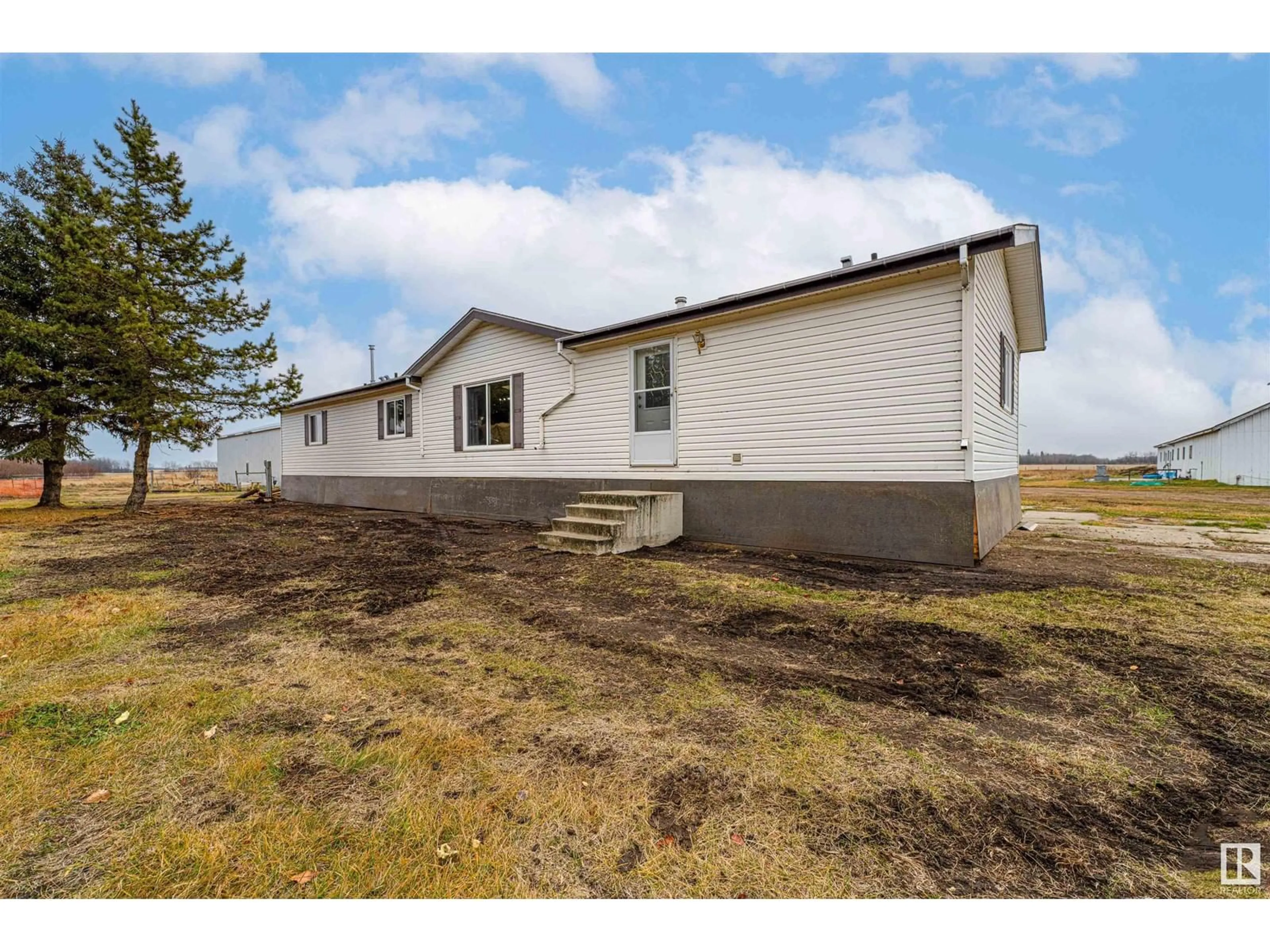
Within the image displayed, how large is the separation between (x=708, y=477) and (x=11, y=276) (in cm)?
1806

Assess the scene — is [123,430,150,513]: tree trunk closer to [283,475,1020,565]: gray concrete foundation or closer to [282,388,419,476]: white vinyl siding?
[282,388,419,476]: white vinyl siding

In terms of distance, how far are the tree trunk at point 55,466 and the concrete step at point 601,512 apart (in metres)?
14.9

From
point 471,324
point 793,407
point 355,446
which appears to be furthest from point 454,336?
point 793,407

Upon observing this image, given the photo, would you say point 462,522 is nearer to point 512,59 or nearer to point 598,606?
point 598,606

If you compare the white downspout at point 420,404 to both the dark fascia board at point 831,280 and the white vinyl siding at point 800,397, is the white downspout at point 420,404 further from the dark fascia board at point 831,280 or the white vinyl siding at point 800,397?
the dark fascia board at point 831,280

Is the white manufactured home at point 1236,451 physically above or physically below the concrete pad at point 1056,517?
above

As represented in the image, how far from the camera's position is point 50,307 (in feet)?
41.5

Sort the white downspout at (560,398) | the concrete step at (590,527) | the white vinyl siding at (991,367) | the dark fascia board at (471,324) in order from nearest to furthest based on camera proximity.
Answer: the white vinyl siding at (991,367) < the concrete step at (590,527) < the white downspout at (560,398) < the dark fascia board at (471,324)

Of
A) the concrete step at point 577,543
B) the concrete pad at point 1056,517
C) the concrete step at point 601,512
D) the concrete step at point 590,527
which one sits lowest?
the concrete pad at point 1056,517

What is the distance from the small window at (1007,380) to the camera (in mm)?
8441

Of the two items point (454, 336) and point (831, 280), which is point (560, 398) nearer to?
point (454, 336)

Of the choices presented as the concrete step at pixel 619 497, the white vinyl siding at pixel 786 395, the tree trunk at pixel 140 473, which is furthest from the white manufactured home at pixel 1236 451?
the tree trunk at pixel 140 473

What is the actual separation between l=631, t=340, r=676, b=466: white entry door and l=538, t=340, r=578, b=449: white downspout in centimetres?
143

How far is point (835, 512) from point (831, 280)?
301 centimetres
